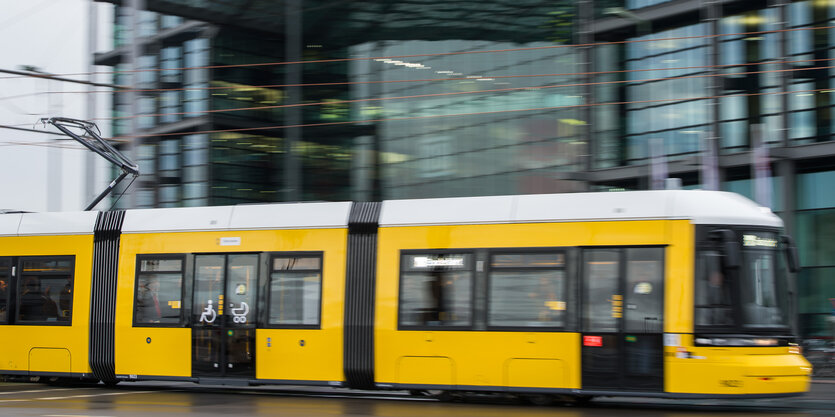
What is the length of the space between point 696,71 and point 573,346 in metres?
13.0

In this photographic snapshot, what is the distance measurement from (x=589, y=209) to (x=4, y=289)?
9.78m

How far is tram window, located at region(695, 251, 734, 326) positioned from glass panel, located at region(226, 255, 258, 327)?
6.22 metres

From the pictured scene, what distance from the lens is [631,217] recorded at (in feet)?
37.9

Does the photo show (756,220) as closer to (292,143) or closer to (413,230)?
(413,230)

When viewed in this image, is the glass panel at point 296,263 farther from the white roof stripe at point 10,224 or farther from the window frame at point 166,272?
the white roof stripe at point 10,224

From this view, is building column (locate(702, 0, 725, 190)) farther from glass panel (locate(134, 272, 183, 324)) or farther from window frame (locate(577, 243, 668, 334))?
glass panel (locate(134, 272, 183, 324))

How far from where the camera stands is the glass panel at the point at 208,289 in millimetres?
13711

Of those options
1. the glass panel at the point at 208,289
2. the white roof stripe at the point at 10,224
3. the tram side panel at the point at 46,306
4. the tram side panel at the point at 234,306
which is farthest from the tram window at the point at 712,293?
the white roof stripe at the point at 10,224

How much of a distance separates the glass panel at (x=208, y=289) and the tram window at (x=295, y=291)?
0.89m

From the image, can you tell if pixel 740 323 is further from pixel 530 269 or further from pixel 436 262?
pixel 436 262

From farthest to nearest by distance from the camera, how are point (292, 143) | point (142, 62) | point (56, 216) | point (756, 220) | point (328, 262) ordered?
point (142, 62) < point (292, 143) < point (56, 216) < point (328, 262) < point (756, 220)

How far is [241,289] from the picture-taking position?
13602 mm

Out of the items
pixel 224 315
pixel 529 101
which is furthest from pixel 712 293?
pixel 529 101

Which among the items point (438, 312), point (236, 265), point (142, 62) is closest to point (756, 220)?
point (438, 312)
